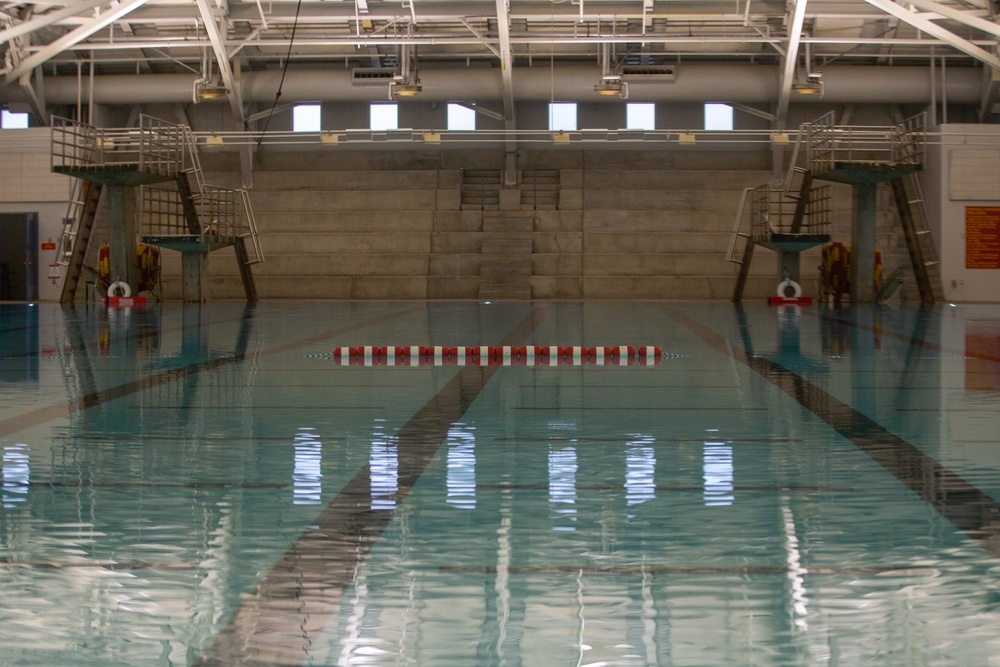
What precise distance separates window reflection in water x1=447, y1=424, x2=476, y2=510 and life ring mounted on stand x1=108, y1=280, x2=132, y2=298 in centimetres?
2186

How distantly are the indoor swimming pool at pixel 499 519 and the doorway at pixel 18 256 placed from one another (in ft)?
90.8

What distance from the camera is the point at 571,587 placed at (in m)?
3.35

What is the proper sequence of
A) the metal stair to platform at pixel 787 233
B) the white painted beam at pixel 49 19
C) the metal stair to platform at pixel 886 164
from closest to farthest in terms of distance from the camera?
A: 1. the metal stair to platform at pixel 886 164
2. the metal stair to platform at pixel 787 233
3. the white painted beam at pixel 49 19

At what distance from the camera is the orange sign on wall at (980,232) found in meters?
33.8

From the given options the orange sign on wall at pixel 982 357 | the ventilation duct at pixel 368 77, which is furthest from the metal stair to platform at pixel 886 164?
the ventilation duct at pixel 368 77

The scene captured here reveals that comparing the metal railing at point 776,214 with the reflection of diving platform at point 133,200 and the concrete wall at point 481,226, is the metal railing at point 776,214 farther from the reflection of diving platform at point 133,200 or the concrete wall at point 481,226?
the reflection of diving platform at point 133,200

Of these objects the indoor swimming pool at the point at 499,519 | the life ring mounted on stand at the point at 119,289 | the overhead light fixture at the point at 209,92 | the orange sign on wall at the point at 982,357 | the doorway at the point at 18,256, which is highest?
the overhead light fixture at the point at 209,92

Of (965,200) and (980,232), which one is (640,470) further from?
(980,232)

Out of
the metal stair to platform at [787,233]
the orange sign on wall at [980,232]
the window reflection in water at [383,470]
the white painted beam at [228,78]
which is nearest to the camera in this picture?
the window reflection in water at [383,470]

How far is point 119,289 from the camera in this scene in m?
27.0

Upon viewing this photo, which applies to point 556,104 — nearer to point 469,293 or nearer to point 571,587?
point 469,293

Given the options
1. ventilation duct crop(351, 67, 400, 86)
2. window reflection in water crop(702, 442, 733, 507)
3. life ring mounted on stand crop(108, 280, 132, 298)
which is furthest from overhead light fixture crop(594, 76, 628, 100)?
window reflection in water crop(702, 442, 733, 507)

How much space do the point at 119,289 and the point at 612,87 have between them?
46.3ft

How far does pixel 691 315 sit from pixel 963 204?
52.7 ft
